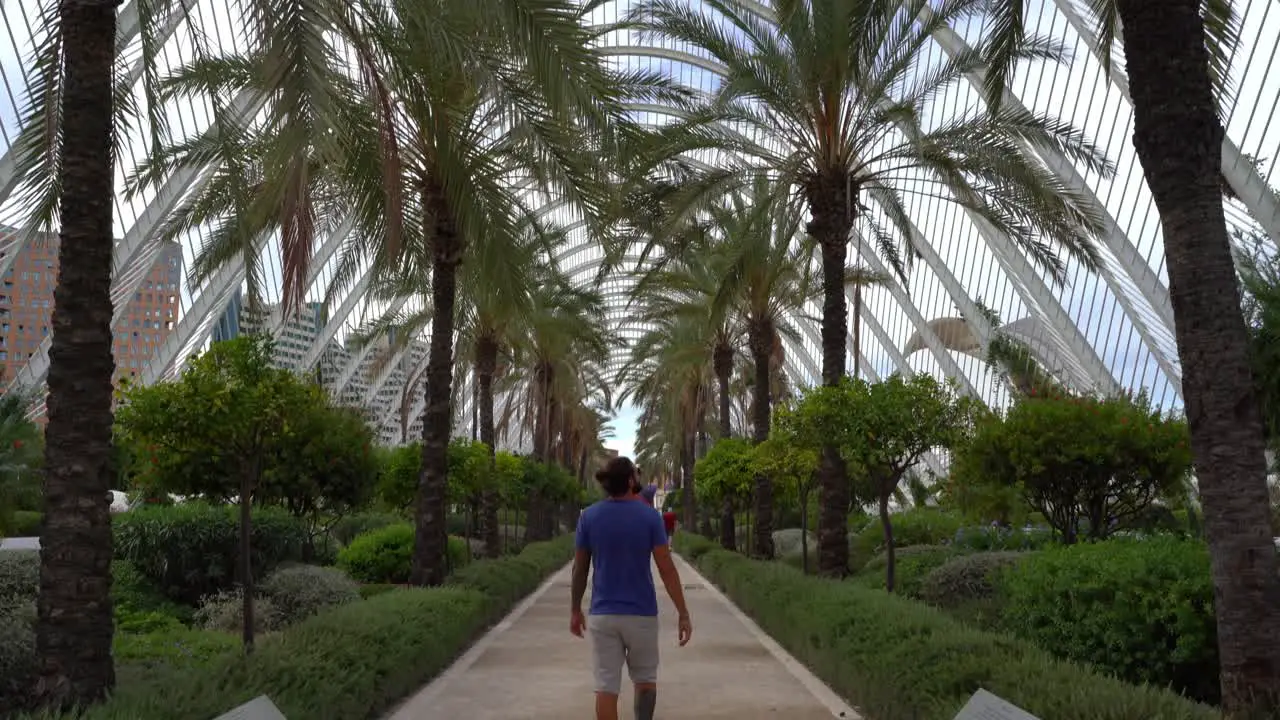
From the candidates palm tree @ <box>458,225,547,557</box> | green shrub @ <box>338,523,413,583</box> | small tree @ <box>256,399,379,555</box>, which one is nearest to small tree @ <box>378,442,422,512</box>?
green shrub @ <box>338,523,413,583</box>

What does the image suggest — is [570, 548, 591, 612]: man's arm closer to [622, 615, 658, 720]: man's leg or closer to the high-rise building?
[622, 615, 658, 720]: man's leg

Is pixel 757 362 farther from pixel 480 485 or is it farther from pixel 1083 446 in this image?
pixel 1083 446

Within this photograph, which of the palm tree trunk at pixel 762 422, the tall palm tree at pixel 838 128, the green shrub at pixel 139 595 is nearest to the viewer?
the green shrub at pixel 139 595

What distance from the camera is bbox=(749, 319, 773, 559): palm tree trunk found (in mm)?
23250

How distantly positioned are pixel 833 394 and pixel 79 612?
8833mm

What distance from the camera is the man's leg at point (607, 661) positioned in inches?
226

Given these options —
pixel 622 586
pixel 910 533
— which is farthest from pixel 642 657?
pixel 910 533

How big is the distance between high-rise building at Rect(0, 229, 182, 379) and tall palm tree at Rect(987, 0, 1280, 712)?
369 inches

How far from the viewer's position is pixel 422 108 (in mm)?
11477

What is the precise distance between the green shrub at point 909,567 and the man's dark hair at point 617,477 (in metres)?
7.81

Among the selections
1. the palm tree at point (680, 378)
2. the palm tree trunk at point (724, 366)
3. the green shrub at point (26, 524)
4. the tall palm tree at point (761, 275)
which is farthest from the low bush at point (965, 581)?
the green shrub at point (26, 524)

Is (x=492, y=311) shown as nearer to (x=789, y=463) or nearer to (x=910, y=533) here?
(x=789, y=463)

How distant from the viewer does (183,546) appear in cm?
1462

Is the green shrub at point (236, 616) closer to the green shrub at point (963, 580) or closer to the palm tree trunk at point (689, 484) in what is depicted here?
the green shrub at point (963, 580)
